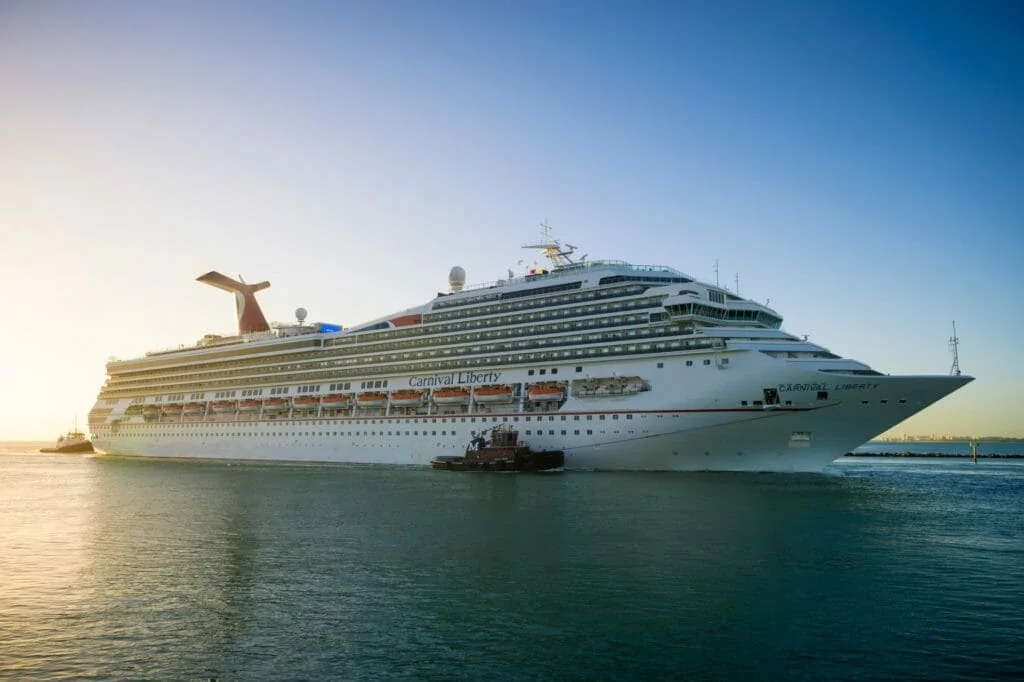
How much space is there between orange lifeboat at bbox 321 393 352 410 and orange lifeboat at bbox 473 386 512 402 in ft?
58.8

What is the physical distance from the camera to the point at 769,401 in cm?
4681

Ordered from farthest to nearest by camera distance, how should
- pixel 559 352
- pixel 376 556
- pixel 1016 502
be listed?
pixel 559 352
pixel 1016 502
pixel 376 556

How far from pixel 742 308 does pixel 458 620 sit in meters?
42.8

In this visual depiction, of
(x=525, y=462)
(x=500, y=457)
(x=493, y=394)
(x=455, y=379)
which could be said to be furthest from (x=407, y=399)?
(x=525, y=462)

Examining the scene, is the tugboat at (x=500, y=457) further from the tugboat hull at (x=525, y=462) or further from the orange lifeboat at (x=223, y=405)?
the orange lifeboat at (x=223, y=405)

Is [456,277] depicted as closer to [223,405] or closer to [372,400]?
[372,400]

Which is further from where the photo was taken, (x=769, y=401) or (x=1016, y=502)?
(x=769, y=401)

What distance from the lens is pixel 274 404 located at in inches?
3223

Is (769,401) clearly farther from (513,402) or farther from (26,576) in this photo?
(26,576)

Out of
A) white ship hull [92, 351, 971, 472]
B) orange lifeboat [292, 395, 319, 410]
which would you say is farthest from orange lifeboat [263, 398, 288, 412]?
white ship hull [92, 351, 971, 472]

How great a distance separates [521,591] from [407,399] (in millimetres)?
50265

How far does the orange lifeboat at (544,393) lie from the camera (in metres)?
57.3

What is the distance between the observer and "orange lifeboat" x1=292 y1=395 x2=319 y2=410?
77.4 m

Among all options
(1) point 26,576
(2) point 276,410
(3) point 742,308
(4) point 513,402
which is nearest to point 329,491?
(4) point 513,402
